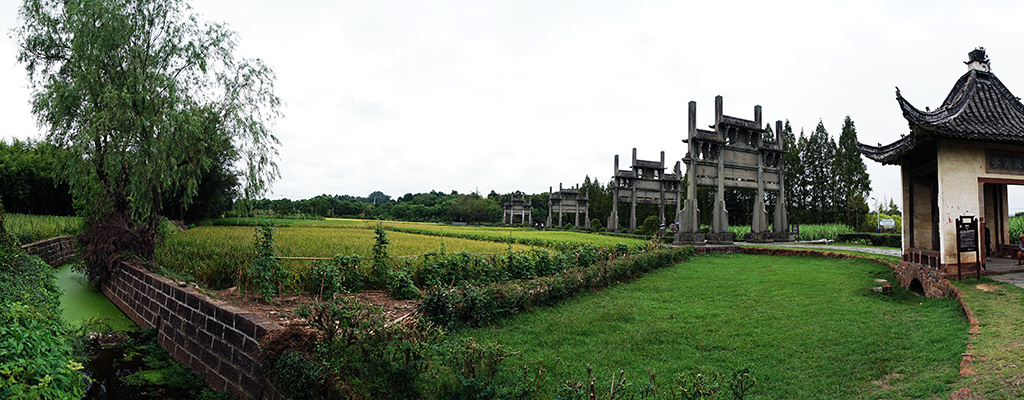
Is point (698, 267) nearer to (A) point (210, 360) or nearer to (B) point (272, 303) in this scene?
(B) point (272, 303)

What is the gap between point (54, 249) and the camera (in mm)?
15125

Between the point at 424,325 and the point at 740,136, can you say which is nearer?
the point at 424,325

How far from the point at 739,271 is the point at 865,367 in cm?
791

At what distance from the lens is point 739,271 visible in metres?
12.6

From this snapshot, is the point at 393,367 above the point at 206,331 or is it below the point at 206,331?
above

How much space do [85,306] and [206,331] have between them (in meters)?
5.74

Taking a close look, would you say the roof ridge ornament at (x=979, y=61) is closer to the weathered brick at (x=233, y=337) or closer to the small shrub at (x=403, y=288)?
the small shrub at (x=403, y=288)

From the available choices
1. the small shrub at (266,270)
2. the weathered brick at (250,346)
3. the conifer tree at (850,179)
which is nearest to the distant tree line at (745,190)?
the conifer tree at (850,179)

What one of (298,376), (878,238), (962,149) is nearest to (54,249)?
(298,376)

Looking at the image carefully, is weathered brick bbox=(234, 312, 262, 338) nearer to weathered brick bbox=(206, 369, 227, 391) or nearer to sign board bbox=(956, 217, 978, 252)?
weathered brick bbox=(206, 369, 227, 391)

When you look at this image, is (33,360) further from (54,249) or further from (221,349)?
(54,249)

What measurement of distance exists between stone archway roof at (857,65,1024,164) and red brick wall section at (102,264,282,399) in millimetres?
10510

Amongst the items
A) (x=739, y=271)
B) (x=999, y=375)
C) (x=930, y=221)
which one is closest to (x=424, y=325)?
(x=999, y=375)

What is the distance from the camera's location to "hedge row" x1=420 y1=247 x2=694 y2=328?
693 cm
